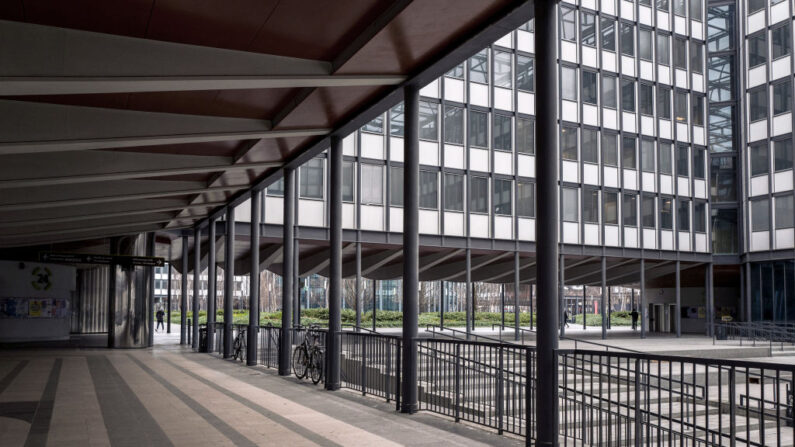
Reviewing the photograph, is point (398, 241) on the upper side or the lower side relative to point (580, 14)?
lower

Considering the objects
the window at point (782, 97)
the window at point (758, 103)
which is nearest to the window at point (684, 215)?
the window at point (758, 103)

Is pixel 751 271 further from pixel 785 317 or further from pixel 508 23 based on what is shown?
pixel 508 23

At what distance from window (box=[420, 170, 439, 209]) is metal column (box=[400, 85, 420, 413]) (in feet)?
59.3

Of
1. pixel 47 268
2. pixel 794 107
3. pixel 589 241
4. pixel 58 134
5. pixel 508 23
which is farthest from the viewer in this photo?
pixel 794 107

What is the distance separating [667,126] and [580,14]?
23.9ft

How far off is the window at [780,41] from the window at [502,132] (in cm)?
1528

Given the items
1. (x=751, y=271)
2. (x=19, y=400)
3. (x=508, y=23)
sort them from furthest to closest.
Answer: (x=751, y=271)
(x=19, y=400)
(x=508, y=23)

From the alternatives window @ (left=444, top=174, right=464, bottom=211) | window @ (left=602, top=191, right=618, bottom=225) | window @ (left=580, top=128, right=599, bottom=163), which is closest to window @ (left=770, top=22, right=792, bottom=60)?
window @ (left=580, top=128, right=599, bottom=163)

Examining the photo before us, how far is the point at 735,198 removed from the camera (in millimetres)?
38281

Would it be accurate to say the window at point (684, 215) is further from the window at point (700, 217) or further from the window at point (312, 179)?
the window at point (312, 179)

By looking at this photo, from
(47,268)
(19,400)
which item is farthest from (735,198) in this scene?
(19,400)

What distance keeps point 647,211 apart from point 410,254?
2661 cm

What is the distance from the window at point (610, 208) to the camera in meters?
33.2

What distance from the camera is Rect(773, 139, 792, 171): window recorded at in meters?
35.1
